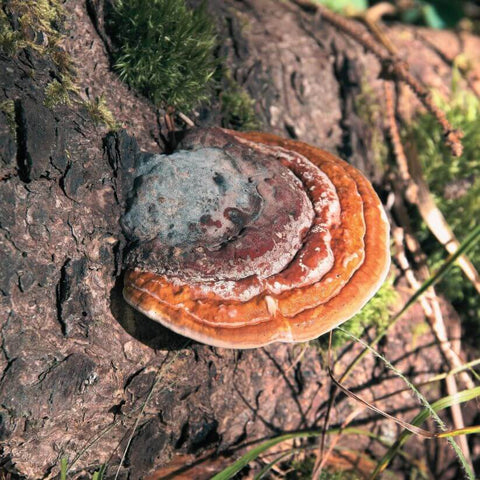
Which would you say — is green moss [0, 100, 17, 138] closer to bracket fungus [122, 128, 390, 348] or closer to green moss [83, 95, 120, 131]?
green moss [83, 95, 120, 131]

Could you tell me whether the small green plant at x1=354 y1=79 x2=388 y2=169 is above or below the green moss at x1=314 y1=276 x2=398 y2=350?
above

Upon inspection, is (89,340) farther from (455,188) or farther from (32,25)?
(455,188)

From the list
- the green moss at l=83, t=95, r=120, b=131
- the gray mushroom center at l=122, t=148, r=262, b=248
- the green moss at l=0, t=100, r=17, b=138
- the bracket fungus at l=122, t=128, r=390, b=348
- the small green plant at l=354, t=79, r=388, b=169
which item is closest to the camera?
the bracket fungus at l=122, t=128, r=390, b=348

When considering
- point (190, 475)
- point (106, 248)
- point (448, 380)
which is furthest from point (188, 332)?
point (448, 380)

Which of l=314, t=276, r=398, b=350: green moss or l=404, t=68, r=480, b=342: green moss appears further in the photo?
l=404, t=68, r=480, b=342: green moss

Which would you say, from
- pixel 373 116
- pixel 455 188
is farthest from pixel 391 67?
pixel 455 188

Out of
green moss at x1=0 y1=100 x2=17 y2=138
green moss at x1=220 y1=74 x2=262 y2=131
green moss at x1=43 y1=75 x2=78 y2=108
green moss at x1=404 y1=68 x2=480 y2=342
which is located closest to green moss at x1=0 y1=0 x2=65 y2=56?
green moss at x1=43 y1=75 x2=78 y2=108

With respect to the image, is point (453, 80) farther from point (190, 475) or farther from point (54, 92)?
point (190, 475)
